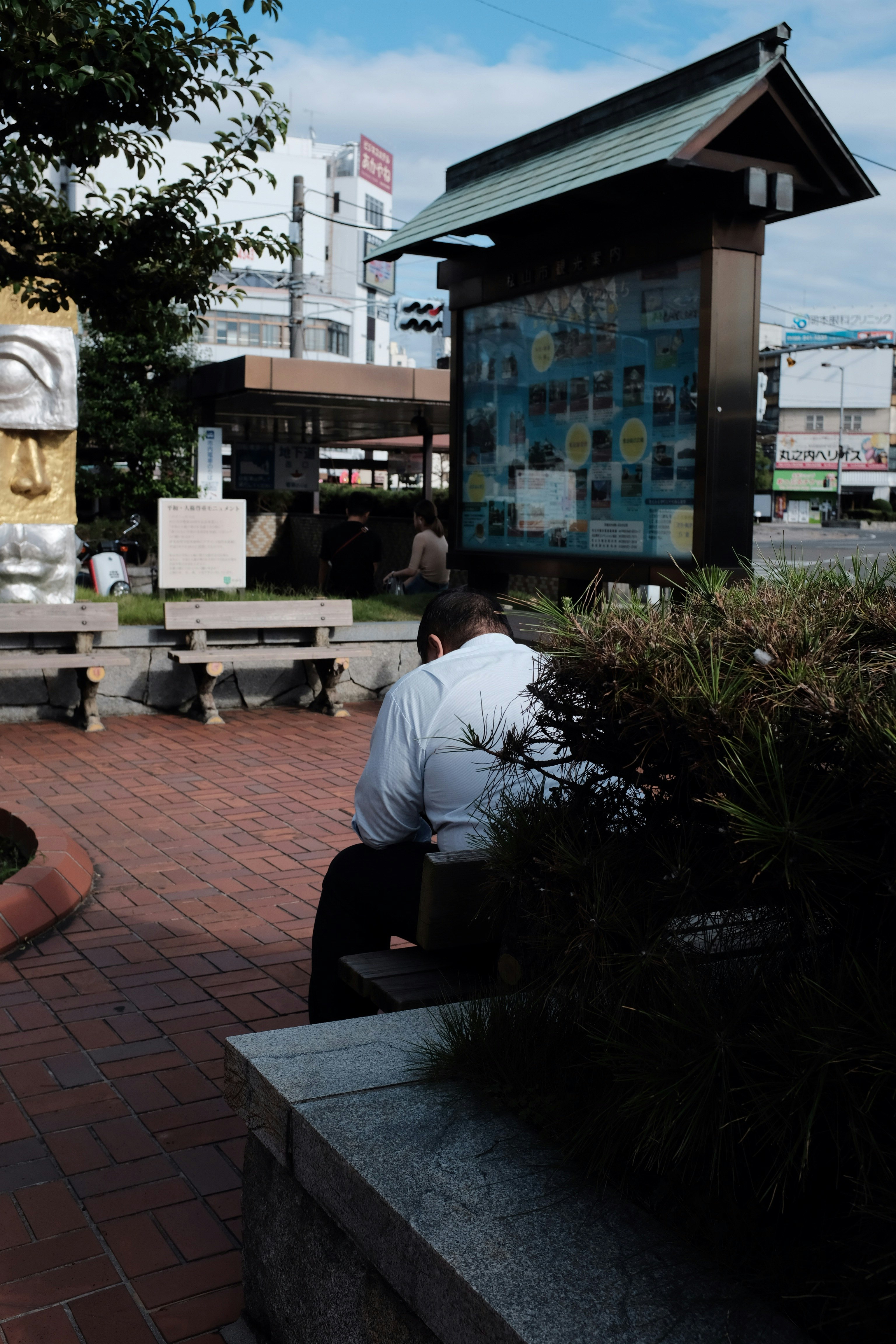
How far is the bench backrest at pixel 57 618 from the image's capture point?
850cm

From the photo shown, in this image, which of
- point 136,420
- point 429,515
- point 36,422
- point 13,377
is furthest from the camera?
point 136,420

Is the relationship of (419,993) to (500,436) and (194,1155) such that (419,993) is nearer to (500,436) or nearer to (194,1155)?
(194,1155)

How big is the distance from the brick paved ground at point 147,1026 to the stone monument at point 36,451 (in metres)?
2.65

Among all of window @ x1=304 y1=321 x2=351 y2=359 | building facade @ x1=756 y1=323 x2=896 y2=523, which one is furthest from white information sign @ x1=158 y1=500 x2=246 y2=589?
building facade @ x1=756 y1=323 x2=896 y2=523

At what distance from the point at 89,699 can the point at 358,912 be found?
19.3ft

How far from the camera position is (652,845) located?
77.5 inches

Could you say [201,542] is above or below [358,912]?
above

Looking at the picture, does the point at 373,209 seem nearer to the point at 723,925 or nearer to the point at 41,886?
the point at 41,886

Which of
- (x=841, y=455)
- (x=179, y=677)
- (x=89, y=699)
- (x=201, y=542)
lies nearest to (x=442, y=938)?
(x=89, y=699)

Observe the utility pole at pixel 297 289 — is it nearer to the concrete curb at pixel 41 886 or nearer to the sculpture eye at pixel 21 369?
the sculpture eye at pixel 21 369

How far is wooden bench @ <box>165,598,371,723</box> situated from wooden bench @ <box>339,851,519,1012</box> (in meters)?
6.28

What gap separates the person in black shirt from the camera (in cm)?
1130

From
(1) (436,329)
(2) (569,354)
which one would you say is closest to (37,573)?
(2) (569,354)

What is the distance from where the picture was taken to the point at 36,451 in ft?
32.2
